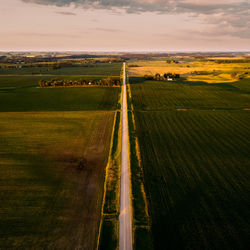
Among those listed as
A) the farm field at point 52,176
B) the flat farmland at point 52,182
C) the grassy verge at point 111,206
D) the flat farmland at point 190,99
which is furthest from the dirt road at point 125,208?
the flat farmland at point 190,99

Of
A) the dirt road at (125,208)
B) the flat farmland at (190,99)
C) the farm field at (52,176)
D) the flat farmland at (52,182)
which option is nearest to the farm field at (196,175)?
the dirt road at (125,208)

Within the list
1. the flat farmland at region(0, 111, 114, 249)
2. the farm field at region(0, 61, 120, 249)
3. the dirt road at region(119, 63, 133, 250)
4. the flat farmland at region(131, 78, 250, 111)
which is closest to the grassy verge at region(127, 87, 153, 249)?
the dirt road at region(119, 63, 133, 250)

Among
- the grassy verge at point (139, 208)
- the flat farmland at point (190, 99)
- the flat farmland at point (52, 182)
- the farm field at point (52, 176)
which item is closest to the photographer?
the grassy verge at point (139, 208)

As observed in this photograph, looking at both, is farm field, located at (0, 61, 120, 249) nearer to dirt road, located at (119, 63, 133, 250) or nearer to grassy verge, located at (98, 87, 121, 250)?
grassy verge, located at (98, 87, 121, 250)

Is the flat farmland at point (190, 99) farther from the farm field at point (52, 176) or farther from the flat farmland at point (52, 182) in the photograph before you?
the flat farmland at point (52, 182)

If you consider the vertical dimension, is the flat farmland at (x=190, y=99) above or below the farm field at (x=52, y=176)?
above

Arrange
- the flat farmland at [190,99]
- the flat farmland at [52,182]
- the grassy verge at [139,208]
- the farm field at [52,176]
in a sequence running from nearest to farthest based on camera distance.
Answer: the grassy verge at [139,208], the flat farmland at [52,182], the farm field at [52,176], the flat farmland at [190,99]

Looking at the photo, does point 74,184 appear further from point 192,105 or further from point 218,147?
point 192,105

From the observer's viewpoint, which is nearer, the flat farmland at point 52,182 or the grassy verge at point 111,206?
the grassy verge at point 111,206
